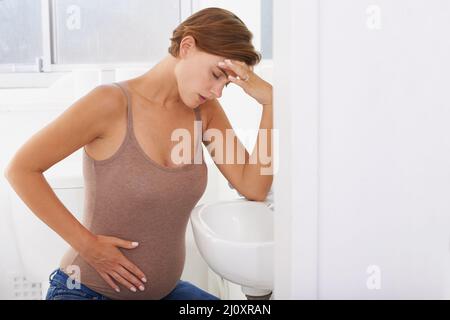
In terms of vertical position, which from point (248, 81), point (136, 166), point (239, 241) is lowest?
point (239, 241)

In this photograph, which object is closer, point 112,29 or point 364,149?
point 364,149

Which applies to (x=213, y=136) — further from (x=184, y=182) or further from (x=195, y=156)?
(x=184, y=182)

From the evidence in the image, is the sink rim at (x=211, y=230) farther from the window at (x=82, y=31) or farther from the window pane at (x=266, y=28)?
the window at (x=82, y=31)

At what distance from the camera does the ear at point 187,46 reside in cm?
119

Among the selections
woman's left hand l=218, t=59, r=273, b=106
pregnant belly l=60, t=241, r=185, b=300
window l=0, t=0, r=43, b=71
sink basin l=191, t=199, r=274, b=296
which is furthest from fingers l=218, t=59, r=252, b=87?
window l=0, t=0, r=43, b=71

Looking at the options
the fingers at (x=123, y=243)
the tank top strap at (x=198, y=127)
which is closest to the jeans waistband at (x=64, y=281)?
the fingers at (x=123, y=243)

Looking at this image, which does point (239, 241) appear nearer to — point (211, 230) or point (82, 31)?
point (211, 230)

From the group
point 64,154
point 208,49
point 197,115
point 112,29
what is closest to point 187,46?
point 208,49

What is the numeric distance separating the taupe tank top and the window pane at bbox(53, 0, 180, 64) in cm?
141

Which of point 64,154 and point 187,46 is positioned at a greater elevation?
point 187,46

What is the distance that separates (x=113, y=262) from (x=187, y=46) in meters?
0.47

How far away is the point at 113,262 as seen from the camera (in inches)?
48.4

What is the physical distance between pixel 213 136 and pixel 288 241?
2.16 feet

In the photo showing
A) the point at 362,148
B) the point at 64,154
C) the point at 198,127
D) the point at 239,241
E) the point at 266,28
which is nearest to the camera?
the point at 362,148
